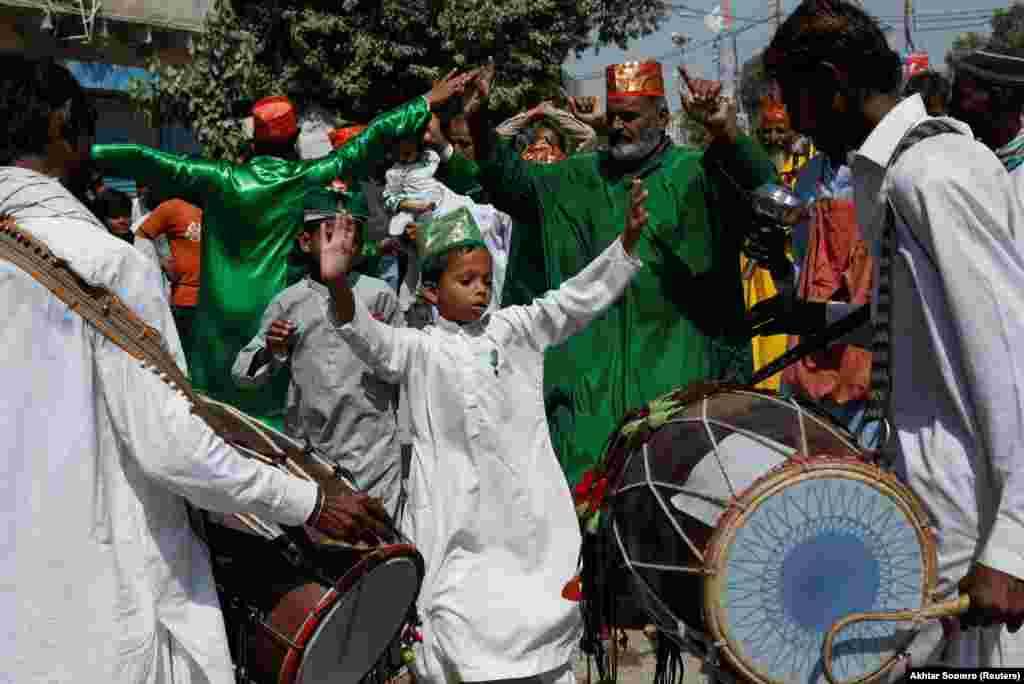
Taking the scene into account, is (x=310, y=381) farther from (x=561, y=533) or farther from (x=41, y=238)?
(x=41, y=238)

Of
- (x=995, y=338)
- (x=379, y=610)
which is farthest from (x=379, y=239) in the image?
(x=995, y=338)

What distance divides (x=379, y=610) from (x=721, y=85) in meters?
2.65

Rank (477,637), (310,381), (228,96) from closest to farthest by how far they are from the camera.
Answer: (477,637) < (310,381) < (228,96)

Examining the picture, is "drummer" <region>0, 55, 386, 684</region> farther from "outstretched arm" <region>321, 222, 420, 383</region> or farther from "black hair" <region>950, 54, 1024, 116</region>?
"black hair" <region>950, 54, 1024, 116</region>

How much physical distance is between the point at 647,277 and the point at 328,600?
2560 millimetres

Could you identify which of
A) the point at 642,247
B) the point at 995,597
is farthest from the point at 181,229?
the point at 995,597

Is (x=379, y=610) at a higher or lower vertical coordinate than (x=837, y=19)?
lower

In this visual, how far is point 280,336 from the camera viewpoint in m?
5.47

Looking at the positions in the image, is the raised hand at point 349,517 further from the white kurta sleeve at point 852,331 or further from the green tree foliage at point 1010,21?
the green tree foliage at point 1010,21

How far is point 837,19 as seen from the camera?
2881 millimetres

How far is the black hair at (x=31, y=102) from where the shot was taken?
3068mm

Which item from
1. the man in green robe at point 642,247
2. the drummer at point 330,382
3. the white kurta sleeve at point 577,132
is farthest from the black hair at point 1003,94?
the white kurta sleeve at point 577,132

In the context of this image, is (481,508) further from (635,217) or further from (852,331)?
(852,331)

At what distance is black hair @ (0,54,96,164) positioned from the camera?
10.1 ft
